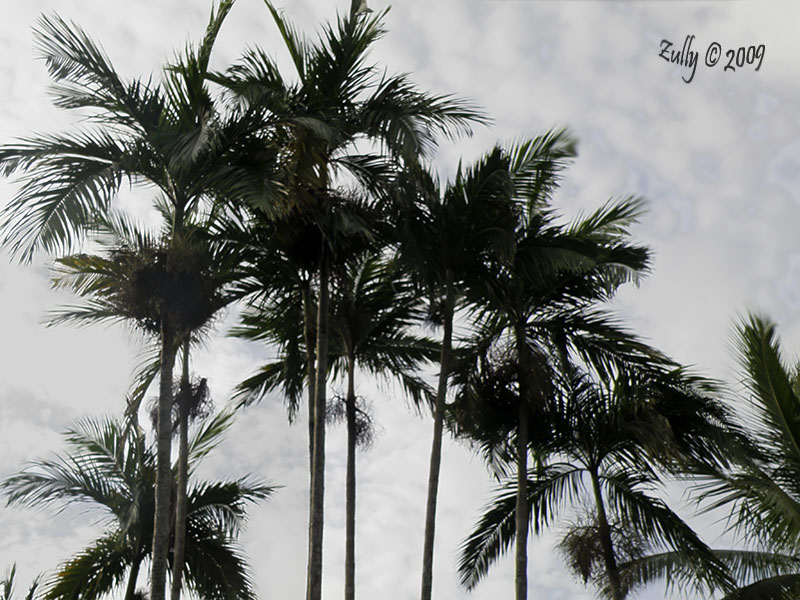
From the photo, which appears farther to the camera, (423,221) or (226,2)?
(423,221)

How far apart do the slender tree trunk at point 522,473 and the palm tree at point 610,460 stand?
0.62 ft

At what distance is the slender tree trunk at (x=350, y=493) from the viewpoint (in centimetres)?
1195

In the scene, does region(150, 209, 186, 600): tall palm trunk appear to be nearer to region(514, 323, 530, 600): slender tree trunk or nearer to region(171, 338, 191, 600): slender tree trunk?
region(171, 338, 191, 600): slender tree trunk

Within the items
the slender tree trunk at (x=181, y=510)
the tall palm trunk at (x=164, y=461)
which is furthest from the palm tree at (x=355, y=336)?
the tall palm trunk at (x=164, y=461)

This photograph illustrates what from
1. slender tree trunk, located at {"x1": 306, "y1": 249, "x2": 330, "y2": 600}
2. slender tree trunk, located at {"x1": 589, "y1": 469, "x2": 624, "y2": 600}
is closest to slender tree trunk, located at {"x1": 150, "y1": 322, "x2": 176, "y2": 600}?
slender tree trunk, located at {"x1": 306, "y1": 249, "x2": 330, "y2": 600}

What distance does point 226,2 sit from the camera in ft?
34.6

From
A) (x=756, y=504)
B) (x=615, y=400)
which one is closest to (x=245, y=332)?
(x=615, y=400)

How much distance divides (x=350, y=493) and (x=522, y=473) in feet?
8.49

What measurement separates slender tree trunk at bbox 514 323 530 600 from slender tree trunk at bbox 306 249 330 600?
2756mm

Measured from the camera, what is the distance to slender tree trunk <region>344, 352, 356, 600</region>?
39.2 feet

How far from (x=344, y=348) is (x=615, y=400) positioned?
416 cm

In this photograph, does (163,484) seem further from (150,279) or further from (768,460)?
(768,460)

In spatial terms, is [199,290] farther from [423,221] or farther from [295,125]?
[423,221]

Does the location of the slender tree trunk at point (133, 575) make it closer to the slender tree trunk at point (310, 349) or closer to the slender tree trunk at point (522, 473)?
the slender tree trunk at point (310, 349)
